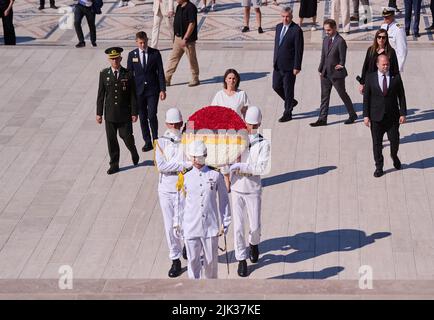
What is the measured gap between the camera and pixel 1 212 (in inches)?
490

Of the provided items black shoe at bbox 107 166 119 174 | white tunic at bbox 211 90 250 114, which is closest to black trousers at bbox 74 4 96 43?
black shoe at bbox 107 166 119 174

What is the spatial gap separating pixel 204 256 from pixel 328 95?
5.65 m

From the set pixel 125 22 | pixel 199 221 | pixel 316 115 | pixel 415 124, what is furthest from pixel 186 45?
pixel 199 221

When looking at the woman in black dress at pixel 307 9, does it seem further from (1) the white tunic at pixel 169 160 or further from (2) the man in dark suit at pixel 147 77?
(1) the white tunic at pixel 169 160

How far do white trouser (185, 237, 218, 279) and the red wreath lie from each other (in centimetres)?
161

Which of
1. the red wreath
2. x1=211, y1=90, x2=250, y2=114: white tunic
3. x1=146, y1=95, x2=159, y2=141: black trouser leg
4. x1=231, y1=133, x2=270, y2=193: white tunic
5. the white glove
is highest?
the red wreath

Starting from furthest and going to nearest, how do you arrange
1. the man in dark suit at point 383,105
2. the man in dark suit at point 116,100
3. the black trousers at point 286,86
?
the black trousers at point 286,86, the man in dark suit at point 116,100, the man in dark suit at point 383,105

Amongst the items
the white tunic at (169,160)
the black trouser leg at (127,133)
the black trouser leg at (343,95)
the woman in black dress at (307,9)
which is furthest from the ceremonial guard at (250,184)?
the woman in black dress at (307,9)

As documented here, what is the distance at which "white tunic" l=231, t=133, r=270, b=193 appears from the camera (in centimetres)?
1055

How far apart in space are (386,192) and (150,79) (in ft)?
12.2

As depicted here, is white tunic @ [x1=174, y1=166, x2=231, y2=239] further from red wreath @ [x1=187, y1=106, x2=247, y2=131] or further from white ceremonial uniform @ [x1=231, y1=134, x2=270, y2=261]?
red wreath @ [x1=187, y1=106, x2=247, y2=131]

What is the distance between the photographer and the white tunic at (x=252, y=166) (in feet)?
34.6

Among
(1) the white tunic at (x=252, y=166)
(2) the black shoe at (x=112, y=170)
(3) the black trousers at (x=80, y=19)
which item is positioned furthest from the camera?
→ (3) the black trousers at (x=80, y=19)
